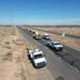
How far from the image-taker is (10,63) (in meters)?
24.2

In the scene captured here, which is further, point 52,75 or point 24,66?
point 24,66

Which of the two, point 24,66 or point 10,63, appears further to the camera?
point 10,63

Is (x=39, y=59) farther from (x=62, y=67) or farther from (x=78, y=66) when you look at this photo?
(x=78, y=66)

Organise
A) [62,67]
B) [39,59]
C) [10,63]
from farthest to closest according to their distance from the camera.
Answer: [10,63]
[39,59]
[62,67]

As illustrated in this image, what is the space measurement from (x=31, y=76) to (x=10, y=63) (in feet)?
22.6

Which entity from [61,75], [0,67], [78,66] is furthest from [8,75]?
[78,66]

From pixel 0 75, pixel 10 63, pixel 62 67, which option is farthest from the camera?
pixel 10 63

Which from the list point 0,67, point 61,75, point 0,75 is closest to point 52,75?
point 61,75

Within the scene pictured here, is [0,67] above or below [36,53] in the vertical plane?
below

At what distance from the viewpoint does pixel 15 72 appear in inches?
778

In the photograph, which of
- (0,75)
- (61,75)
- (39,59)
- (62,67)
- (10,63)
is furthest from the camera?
(10,63)

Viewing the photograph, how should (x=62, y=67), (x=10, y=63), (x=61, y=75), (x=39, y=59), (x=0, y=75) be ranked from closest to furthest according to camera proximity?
(x=61, y=75)
(x=0, y=75)
(x=62, y=67)
(x=39, y=59)
(x=10, y=63)

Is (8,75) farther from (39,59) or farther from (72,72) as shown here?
(72,72)

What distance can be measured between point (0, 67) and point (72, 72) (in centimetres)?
931
